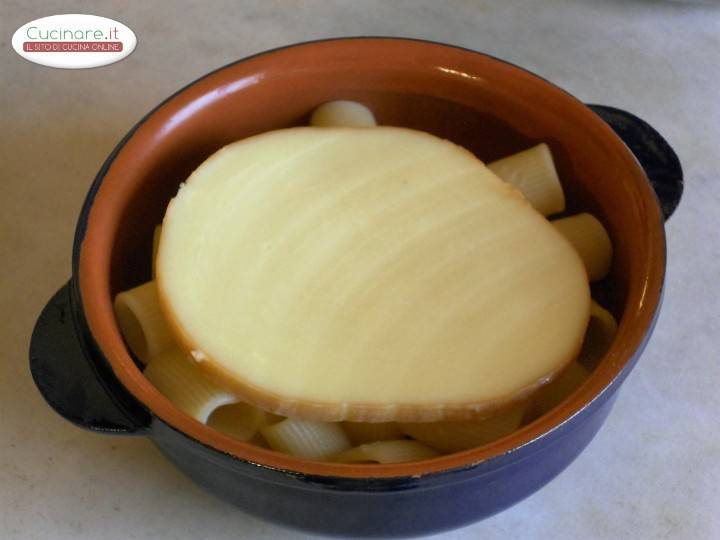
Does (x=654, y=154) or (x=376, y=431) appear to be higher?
(x=654, y=154)

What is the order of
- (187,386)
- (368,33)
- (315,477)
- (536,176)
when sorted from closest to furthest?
(315,477), (187,386), (536,176), (368,33)

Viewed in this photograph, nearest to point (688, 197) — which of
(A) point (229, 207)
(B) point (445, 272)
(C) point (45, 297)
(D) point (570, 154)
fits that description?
(D) point (570, 154)

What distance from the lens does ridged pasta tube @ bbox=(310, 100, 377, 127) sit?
75cm

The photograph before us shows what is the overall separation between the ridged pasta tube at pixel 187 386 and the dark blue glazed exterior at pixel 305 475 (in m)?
0.03

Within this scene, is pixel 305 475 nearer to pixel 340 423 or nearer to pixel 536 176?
pixel 340 423

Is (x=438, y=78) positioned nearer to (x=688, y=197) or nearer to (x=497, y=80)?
(x=497, y=80)

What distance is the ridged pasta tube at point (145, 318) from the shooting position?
63 centimetres

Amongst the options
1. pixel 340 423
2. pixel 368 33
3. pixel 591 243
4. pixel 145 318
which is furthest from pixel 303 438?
pixel 368 33

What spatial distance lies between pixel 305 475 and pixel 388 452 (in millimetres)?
99

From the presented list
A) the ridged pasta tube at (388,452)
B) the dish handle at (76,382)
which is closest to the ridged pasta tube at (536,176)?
the ridged pasta tube at (388,452)

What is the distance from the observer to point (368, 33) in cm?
101

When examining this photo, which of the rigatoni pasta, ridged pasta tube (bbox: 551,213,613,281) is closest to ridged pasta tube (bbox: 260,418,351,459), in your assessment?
the rigatoni pasta

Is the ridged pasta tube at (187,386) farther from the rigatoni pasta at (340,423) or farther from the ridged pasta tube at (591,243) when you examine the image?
the ridged pasta tube at (591,243)

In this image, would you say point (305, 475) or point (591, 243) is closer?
point (305, 475)
